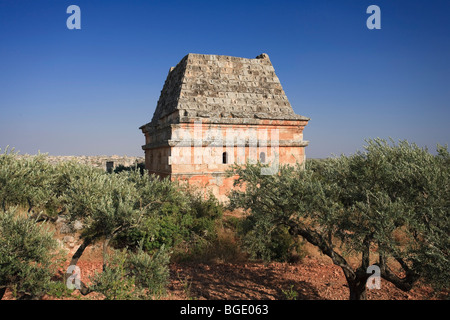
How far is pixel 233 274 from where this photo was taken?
9.19 m

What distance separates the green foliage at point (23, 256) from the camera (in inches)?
211

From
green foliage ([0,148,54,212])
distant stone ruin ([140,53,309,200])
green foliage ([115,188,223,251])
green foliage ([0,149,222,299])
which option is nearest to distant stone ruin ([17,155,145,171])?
distant stone ruin ([140,53,309,200])

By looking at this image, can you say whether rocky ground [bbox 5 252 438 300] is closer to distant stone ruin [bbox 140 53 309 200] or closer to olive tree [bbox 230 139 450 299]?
olive tree [bbox 230 139 450 299]

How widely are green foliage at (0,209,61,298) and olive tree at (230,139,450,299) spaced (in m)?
4.32

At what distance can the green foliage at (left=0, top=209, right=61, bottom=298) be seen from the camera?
17.6 ft

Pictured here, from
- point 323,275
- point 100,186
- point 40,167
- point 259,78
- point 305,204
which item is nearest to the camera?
point 305,204

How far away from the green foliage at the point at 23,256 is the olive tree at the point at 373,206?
4318 millimetres

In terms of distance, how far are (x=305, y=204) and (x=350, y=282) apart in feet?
9.09

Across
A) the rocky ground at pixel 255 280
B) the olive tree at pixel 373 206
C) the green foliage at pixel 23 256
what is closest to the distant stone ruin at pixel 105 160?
the rocky ground at pixel 255 280

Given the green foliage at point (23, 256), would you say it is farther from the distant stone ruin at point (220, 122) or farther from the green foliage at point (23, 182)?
the distant stone ruin at point (220, 122)

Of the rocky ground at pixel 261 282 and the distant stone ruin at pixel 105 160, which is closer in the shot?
the rocky ground at pixel 261 282
